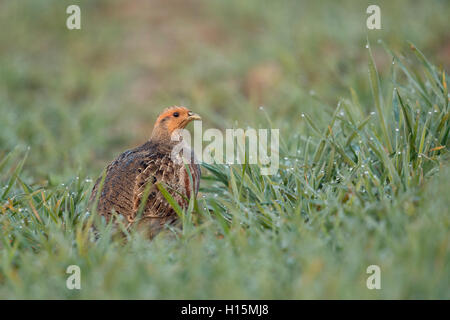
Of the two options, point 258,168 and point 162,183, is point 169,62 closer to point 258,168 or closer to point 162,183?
point 258,168

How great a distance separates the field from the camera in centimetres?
268

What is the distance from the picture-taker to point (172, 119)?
439 centimetres

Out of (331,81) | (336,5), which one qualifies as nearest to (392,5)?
(336,5)

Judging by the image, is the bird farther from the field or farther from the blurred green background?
the blurred green background

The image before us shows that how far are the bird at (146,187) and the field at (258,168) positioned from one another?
16 centimetres

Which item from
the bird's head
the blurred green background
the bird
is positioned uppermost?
the blurred green background

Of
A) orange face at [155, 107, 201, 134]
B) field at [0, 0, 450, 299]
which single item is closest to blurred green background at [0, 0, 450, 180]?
field at [0, 0, 450, 299]

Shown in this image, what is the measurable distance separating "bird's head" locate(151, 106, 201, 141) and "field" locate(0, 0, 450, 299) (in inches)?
17.3

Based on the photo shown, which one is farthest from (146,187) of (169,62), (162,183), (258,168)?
(169,62)

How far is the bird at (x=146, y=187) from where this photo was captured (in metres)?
3.62

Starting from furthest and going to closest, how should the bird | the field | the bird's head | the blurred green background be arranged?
the blurred green background, the bird's head, the bird, the field

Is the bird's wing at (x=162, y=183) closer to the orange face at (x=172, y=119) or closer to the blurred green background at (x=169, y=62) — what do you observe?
the orange face at (x=172, y=119)

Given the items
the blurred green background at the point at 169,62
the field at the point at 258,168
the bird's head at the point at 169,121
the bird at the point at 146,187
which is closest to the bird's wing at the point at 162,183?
the bird at the point at 146,187

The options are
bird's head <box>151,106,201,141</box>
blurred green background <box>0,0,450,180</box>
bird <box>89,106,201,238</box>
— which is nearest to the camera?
bird <box>89,106,201,238</box>
